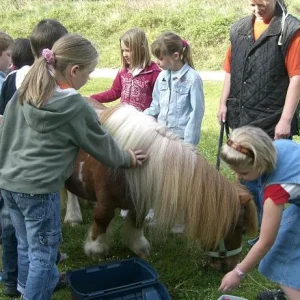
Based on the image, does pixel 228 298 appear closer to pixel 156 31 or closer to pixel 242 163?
pixel 242 163

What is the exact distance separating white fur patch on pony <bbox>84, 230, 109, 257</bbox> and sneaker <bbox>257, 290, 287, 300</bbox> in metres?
1.19

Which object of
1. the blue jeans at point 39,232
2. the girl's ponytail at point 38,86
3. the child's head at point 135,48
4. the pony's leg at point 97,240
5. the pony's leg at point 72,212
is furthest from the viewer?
the pony's leg at point 72,212

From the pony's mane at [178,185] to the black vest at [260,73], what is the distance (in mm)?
660

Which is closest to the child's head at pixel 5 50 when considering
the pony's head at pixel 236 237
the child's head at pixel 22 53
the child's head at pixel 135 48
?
the child's head at pixel 22 53

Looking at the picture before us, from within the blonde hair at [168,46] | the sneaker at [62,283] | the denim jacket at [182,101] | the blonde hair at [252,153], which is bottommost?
the sneaker at [62,283]

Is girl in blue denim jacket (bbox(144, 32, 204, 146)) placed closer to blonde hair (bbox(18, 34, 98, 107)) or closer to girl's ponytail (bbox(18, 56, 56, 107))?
blonde hair (bbox(18, 34, 98, 107))

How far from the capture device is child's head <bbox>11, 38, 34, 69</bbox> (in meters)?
3.42

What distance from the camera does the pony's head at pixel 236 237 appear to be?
320cm

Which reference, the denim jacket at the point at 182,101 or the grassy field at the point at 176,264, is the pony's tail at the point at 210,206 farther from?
the denim jacket at the point at 182,101

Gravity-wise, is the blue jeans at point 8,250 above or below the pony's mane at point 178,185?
below

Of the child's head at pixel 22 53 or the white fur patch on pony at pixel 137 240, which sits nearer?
the child's head at pixel 22 53

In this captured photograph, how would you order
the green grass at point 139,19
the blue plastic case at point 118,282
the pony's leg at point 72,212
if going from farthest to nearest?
the green grass at point 139,19 < the pony's leg at point 72,212 < the blue plastic case at point 118,282

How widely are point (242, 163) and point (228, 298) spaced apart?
911 millimetres

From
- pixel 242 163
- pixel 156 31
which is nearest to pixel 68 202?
pixel 242 163
